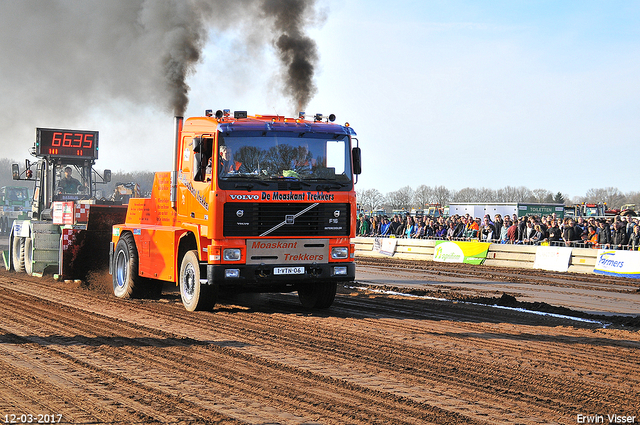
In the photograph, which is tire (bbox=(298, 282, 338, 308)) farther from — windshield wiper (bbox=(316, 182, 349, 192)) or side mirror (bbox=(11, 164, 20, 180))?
side mirror (bbox=(11, 164, 20, 180))

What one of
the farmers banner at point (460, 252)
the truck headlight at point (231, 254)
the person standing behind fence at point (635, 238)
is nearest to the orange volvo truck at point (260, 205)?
the truck headlight at point (231, 254)

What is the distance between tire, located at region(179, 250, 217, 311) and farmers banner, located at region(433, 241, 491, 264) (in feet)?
49.9

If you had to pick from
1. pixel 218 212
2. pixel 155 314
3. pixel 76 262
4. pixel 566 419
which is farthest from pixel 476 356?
pixel 76 262

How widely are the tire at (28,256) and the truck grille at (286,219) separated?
32.4 ft

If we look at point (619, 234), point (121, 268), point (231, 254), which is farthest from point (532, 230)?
point (231, 254)

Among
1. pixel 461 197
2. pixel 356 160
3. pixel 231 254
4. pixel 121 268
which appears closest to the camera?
pixel 231 254

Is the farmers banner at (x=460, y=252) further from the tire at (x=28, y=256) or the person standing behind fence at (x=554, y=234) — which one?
the tire at (x=28, y=256)

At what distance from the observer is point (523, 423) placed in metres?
5.21

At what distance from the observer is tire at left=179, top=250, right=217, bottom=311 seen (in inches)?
433

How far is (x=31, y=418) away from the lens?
514 centimetres

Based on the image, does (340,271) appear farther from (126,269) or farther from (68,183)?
(68,183)

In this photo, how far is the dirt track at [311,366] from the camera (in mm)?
5496

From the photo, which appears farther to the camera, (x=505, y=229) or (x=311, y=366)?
(x=505, y=229)

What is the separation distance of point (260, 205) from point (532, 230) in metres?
15.7
